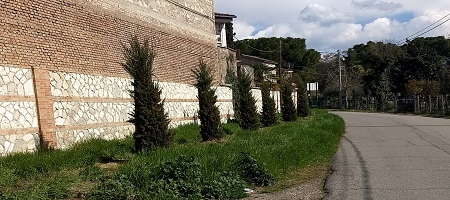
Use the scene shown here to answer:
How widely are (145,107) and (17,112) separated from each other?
3.07 m

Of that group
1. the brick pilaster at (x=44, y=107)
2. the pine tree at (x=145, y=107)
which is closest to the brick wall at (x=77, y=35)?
the brick pilaster at (x=44, y=107)

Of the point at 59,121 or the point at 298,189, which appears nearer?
the point at 298,189

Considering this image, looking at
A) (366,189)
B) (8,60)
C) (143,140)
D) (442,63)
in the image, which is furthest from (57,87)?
(442,63)

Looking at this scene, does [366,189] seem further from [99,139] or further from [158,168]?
[99,139]

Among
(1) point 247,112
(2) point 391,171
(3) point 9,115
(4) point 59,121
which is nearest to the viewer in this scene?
(2) point 391,171

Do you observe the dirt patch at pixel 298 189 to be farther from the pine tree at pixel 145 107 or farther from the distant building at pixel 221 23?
A: the distant building at pixel 221 23

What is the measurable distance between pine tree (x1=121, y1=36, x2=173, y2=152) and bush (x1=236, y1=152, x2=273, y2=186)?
348cm

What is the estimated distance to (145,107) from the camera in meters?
12.4

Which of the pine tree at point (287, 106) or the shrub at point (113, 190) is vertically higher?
the pine tree at point (287, 106)

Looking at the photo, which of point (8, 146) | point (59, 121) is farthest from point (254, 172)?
point (59, 121)

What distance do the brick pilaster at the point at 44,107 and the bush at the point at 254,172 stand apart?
5.32m

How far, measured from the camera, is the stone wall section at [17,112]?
425 inches

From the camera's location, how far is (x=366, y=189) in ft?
28.2

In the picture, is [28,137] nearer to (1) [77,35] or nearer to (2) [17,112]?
(2) [17,112]
